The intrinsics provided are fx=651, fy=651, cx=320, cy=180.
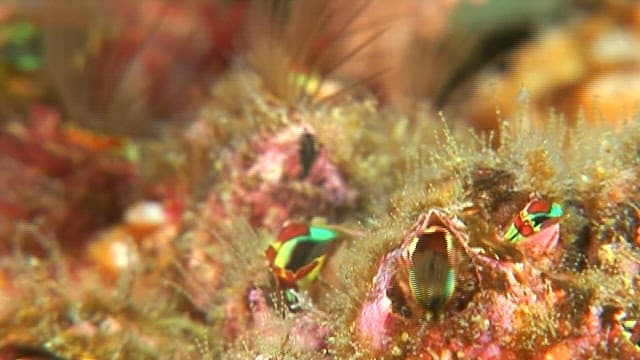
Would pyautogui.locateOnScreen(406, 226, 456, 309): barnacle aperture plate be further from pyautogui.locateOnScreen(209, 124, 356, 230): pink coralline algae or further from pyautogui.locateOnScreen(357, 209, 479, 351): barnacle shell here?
pyautogui.locateOnScreen(209, 124, 356, 230): pink coralline algae

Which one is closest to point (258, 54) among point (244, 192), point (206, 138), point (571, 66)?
point (206, 138)

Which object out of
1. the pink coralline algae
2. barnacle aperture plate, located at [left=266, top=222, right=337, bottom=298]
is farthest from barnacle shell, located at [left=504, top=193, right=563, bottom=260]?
the pink coralline algae

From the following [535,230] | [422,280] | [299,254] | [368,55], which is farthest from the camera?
[368,55]

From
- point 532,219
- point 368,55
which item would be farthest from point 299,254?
point 368,55

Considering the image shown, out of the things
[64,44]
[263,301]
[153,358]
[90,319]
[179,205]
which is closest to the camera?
[263,301]

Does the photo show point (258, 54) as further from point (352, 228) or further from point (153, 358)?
point (153, 358)

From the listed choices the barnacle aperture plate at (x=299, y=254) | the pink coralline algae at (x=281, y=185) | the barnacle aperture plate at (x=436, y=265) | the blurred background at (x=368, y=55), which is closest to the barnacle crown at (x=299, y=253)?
the barnacle aperture plate at (x=299, y=254)

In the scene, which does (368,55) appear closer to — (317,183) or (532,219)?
(317,183)
